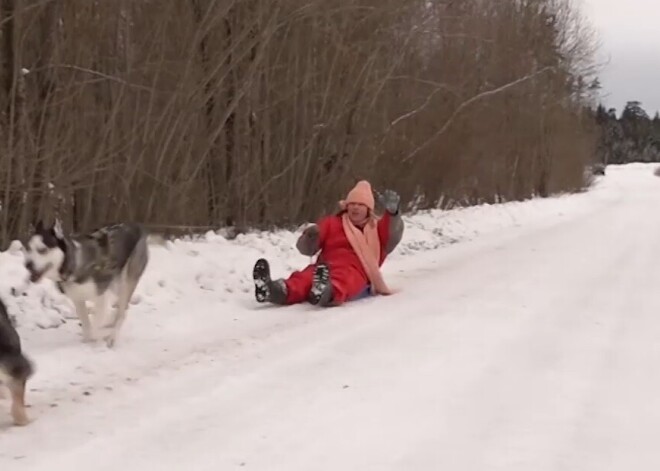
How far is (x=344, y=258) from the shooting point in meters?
9.20

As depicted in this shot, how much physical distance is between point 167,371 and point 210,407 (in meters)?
0.94

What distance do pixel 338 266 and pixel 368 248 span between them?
1.49 feet

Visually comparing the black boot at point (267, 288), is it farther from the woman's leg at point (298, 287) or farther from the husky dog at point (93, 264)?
the husky dog at point (93, 264)

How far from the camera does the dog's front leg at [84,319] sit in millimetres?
6809

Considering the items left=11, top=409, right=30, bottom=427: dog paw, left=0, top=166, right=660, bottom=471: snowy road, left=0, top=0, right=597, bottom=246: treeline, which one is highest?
left=0, top=0, right=597, bottom=246: treeline

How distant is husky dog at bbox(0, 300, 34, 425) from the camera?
15.5 ft

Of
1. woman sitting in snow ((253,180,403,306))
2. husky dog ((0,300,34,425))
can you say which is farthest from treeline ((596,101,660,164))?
husky dog ((0,300,34,425))

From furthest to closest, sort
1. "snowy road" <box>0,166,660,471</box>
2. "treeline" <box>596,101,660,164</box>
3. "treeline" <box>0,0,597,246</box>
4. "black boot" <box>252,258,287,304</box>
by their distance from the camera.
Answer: "treeline" <box>596,101,660,164</box> → "treeline" <box>0,0,597,246</box> → "black boot" <box>252,258,287,304</box> → "snowy road" <box>0,166,660,471</box>

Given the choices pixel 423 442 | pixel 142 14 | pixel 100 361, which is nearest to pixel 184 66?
pixel 142 14

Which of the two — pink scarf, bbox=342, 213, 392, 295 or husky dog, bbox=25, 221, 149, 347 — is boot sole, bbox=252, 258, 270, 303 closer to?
pink scarf, bbox=342, 213, 392, 295

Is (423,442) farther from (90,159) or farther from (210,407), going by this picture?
(90,159)

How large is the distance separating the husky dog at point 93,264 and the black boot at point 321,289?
1873 mm

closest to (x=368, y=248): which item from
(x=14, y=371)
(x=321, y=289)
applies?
(x=321, y=289)

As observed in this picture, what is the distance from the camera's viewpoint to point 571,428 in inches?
188
